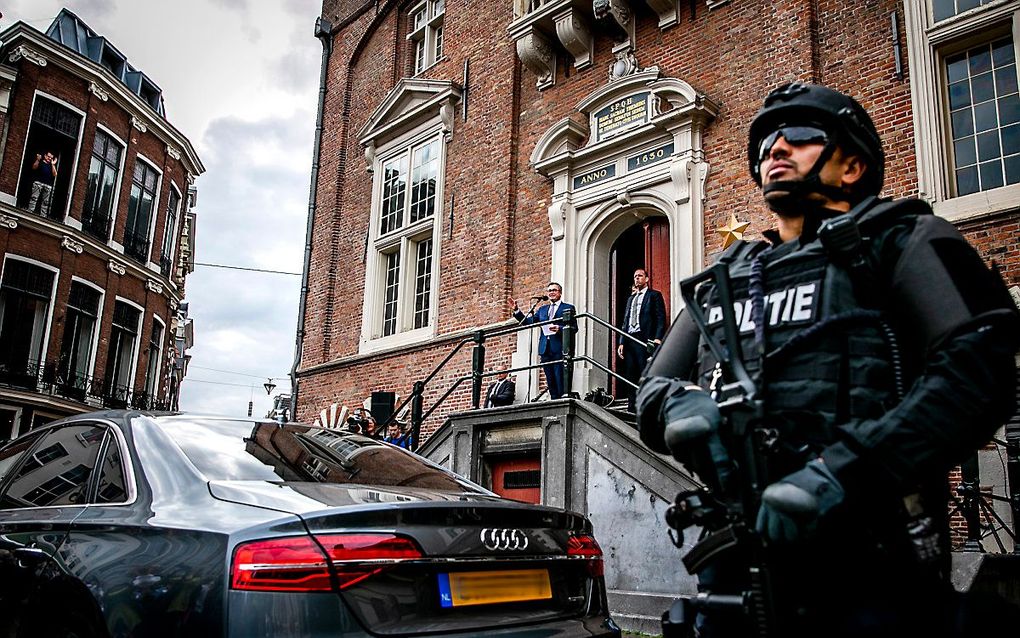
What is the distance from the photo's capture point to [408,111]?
1430 cm

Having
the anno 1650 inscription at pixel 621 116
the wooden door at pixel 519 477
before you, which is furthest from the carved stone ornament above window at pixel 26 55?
the wooden door at pixel 519 477

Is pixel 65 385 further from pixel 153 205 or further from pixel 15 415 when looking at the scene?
pixel 153 205

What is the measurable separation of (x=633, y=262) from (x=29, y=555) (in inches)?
353

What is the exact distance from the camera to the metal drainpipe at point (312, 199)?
52.0 feet

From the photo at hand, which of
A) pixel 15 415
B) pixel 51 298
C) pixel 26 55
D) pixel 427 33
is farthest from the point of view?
pixel 51 298

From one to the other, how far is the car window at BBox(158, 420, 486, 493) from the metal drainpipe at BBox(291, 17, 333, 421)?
12.4 metres

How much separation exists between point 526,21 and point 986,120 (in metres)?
6.43

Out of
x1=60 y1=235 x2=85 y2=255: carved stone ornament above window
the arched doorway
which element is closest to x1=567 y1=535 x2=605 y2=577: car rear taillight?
the arched doorway

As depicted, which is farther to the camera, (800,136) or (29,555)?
(29,555)

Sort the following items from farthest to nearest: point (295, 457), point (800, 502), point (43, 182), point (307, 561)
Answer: point (43, 182), point (295, 457), point (307, 561), point (800, 502)

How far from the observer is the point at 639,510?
6.52m

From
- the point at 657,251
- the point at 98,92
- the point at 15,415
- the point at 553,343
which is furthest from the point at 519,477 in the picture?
the point at 98,92

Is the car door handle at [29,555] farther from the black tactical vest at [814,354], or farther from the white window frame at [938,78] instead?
the white window frame at [938,78]

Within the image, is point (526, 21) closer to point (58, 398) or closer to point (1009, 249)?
point (1009, 249)
